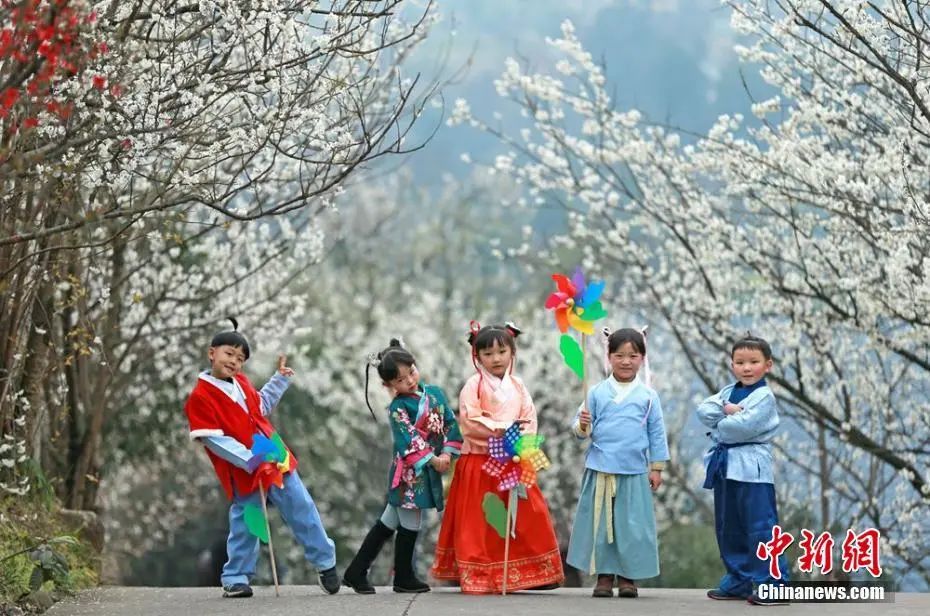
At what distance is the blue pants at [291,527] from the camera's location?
750 centimetres

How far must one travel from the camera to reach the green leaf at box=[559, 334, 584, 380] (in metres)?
7.39

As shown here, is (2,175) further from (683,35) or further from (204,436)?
(683,35)

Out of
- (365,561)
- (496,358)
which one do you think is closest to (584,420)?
(496,358)

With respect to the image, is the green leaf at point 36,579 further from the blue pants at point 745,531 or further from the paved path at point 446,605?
the blue pants at point 745,531

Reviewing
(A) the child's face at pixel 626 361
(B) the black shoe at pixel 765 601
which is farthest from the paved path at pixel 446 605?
(A) the child's face at pixel 626 361

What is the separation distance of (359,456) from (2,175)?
17747 mm

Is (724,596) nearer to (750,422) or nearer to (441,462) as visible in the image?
(750,422)

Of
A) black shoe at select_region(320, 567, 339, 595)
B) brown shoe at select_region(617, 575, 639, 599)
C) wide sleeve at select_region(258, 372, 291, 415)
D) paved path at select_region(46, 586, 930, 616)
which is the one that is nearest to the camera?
paved path at select_region(46, 586, 930, 616)

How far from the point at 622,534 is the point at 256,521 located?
193 centimetres

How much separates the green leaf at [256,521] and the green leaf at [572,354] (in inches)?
71.7

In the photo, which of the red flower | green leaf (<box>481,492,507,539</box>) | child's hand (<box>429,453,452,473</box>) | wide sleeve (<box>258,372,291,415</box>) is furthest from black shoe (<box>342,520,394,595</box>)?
the red flower

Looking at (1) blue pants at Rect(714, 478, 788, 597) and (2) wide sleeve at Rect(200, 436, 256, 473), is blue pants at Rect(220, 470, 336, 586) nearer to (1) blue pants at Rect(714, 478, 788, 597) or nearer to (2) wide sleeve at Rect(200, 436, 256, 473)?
(2) wide sleeve at Rect(200, 436, 256, 473)

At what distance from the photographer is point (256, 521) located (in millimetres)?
7449

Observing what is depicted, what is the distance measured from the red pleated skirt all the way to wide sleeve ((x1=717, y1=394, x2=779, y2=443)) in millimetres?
1082
